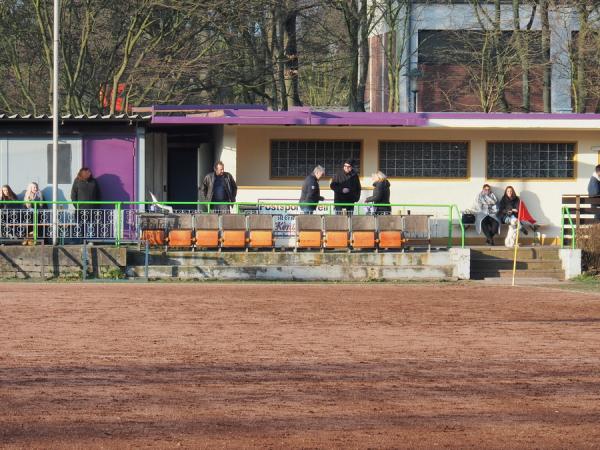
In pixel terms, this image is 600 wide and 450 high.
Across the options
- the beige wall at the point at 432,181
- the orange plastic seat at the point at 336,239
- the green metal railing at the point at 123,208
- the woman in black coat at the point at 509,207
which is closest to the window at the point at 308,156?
the beige wall at the point at 432,181

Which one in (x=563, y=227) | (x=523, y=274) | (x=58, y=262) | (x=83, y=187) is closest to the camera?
(x=58, y=262)

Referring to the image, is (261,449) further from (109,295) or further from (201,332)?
(109,295)

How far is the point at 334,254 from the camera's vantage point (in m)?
25.7

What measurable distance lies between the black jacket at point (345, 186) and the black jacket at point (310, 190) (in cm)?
39

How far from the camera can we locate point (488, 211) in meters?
28.7

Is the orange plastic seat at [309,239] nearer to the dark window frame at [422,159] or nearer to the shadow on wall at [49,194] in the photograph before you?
the dark window frame at [422,159]

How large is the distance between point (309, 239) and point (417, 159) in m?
5.01

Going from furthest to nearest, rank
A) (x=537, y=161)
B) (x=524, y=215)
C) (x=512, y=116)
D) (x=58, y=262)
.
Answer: (x=537, y=161) < (x=512, y=116) < (x=524, y=215) < (x=58, y=262)

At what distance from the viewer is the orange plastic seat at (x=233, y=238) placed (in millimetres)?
25438

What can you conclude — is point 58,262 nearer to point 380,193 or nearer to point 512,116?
point 380,193

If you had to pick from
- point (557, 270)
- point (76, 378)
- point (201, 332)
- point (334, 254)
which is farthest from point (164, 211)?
point (76, 378)

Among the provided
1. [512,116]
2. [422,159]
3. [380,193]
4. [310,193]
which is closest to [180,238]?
[310,193]

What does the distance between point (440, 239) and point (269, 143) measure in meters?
4.38

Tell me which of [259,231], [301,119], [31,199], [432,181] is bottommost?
[259,231]
